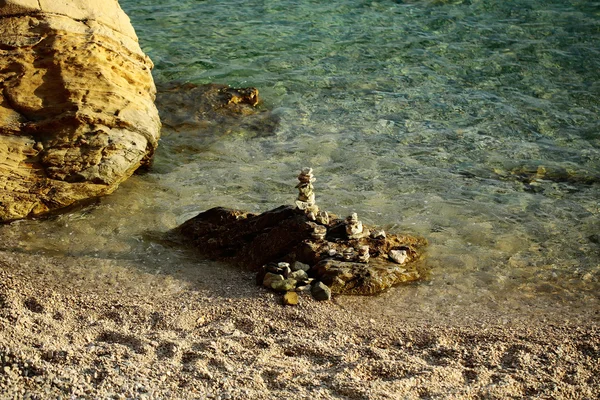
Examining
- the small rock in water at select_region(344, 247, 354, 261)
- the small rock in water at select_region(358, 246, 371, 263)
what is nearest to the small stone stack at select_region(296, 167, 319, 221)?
the small rock in water at select_region(344, 247, 354, 261)

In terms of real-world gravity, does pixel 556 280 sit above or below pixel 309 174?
below

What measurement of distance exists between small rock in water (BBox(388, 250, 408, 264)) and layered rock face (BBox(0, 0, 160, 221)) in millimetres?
3348

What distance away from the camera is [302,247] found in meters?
6.97

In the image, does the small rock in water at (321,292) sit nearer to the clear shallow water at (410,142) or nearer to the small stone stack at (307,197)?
the clear shallow water at (410,142)

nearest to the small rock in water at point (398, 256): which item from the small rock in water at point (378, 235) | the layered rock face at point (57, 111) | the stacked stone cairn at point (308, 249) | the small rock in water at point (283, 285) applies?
the stacked stone cairn at point (308, 249)

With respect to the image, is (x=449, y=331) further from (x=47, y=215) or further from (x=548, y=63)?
(x=548, y=63)

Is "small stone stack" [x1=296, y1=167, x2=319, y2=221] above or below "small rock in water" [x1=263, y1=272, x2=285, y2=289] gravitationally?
above

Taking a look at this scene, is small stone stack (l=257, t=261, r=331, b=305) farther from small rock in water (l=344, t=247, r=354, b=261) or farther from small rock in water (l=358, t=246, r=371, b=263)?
small rock in water (l=358, t=246, r=371, b=263)

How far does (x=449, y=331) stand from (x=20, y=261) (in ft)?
13.4

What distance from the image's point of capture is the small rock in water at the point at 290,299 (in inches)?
249

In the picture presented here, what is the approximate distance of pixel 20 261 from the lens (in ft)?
23.1

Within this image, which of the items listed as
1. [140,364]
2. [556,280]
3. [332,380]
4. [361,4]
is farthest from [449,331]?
[361,4]

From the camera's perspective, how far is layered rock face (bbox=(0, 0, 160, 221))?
807cm

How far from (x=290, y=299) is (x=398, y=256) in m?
1.33
